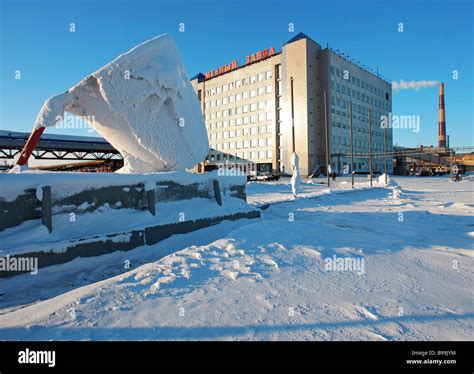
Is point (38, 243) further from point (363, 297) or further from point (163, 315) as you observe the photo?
point (363, 297)

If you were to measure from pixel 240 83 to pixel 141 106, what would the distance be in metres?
49.3

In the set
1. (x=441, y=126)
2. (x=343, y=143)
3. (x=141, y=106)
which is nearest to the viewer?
(x=141, y=106)

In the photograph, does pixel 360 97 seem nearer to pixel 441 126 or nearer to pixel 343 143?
pixel 343 143

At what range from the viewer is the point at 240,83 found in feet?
177

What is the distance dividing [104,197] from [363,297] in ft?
17.7

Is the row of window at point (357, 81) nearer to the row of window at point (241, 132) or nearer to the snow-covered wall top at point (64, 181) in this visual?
the row of window at point (241, 132)

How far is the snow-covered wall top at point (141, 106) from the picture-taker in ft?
24.4

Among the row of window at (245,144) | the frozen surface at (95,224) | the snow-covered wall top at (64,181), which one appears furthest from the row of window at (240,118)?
the snow-covered wall top at (64,181)

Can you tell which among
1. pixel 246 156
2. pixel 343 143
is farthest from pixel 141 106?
pixel 343 143

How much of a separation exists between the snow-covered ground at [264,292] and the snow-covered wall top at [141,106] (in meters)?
3.58

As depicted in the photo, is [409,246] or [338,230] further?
[338,230]

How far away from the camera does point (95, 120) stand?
824 cm
